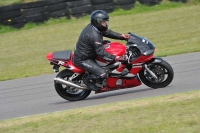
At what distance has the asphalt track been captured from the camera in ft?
28.7

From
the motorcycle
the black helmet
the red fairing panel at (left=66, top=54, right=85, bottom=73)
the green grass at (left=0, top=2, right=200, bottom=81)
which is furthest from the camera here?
A: the green grass at (left=0, top=2, right=200, bottom=81)

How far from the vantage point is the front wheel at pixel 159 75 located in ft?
29.1

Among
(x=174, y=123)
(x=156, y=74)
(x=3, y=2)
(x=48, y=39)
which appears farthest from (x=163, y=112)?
(x=3, y=2)

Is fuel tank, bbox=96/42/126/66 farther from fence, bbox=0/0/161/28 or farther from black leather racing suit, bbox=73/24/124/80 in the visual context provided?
fence, bbox=0/0/161/28

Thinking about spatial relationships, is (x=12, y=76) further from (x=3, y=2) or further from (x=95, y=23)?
(x=3, y=2)

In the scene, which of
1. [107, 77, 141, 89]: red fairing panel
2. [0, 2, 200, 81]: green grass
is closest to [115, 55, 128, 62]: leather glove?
[107, 77, 141, 89]: red fairing panel

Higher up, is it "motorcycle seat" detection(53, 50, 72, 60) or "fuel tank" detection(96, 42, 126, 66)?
"fuel tank" detection(96, 42, 126, 66)

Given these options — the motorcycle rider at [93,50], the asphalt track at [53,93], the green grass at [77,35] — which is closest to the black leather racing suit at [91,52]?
the motorcycle rider at [93,50]

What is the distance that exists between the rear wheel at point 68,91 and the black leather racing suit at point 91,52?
316mm

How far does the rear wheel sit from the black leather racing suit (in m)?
0.32

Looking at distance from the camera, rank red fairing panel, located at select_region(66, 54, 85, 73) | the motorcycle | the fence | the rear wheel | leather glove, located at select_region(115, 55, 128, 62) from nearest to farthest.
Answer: leather glove, located at select_region(115, 55, 128, 62)
the motorcycle
red fairing panel, located at select_region(66, 54, 85, 73)
the rear wheel
the fence

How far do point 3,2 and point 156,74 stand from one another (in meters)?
13.5

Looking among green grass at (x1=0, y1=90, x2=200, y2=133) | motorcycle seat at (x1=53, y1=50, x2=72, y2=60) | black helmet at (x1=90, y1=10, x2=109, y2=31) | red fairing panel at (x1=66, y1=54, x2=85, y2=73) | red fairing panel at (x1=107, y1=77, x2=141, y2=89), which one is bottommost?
red fairing panel at (x1=107, y1=77, x2=141, y2=89)

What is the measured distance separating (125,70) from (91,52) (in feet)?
2.36
